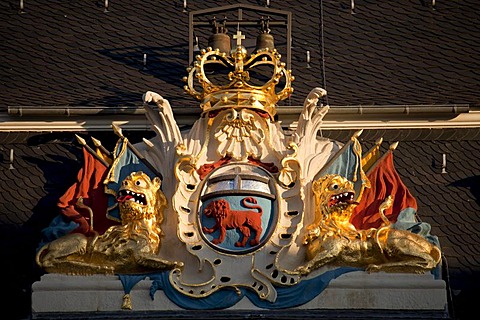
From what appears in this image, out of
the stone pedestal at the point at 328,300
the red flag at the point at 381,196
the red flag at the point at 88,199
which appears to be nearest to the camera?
the stone pedestal at the point at 328,300

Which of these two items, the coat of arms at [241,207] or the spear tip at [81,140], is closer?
the coat of arms at [241,207]

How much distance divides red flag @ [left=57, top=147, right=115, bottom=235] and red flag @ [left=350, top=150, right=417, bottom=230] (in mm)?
2916

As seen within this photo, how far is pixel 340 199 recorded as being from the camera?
90.2 ft

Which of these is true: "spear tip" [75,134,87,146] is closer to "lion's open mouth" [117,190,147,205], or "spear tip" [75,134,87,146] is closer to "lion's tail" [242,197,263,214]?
"lion's open mouth" [117,190,147,205]

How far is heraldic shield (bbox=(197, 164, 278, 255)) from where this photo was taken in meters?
27.3

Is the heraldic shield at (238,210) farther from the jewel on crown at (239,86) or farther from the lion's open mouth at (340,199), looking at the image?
the jewel on crown at (239,86)

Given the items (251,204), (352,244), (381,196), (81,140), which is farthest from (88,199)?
(381,196)

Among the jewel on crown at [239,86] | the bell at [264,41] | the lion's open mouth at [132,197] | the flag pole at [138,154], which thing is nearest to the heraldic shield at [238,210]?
the lion's open mouth at [132,197]

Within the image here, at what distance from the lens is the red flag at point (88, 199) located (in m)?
28.0

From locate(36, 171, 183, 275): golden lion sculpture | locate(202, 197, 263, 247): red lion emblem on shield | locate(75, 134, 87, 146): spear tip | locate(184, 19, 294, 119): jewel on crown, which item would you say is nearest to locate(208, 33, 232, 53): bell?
locate(184, 19, 294, 119): jewel on crown

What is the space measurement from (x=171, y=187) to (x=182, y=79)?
7.27 feet

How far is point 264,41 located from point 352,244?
463 centimetres

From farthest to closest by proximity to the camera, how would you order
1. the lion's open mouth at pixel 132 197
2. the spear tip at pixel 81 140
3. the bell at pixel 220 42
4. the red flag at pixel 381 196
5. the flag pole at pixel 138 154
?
the bell at pixel 220 42
the spear tip at pixel 81 140
the flag pole at pixel 138 154
the red flag at pixel 381 196
the lion's open mouth at pixel 132 197

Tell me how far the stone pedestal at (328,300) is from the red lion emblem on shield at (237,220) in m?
0.82
